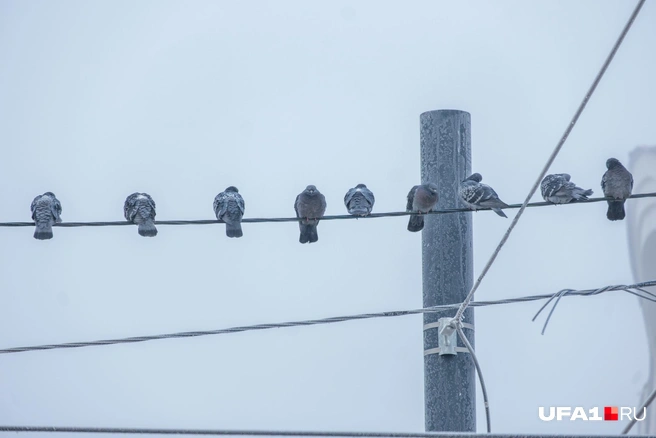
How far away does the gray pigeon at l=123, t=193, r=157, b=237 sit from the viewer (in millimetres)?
13312

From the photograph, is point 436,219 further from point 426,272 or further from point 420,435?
point 420,435

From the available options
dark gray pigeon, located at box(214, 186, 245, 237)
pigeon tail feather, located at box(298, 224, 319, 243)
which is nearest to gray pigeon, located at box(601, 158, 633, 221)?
pigeon tail feather, located at box(298, 224, 319, 243)

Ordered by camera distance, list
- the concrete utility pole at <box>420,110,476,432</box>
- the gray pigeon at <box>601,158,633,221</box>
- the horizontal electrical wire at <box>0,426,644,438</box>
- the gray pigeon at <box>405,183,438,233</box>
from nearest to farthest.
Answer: the horizontal electrical wire at <box>0,426,644,438</box> → the concrete utility pole at <box>420,110,476,432</box> → the gray pigeon at <box>405,183,438,233</box> → the gray pigeon at <box>601,158,633,221</box>

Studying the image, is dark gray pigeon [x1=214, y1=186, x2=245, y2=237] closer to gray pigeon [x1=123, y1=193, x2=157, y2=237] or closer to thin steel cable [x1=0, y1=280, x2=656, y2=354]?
gray pigeon [x1=123, y1=193, x2=157, y2=237]

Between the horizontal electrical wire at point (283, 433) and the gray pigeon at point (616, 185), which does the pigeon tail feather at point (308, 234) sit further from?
the horizontal electrical wire at point (283, 433)

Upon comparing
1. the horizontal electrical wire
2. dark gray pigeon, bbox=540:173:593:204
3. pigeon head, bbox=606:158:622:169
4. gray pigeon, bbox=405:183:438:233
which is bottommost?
the horizontal electrical wire

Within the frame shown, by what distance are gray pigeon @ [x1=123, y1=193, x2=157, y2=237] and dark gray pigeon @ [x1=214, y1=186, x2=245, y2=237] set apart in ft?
2.27

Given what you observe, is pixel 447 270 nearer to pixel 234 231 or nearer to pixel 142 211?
pixel 234 231

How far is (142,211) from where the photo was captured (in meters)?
13.4

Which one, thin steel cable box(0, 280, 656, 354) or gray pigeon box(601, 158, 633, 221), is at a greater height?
gray pigeon box(601, 158, 633, 221)

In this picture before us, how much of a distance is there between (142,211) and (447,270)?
202 inches

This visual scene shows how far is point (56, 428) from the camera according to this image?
741 cm

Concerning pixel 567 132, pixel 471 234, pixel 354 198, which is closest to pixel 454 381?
pixel 471 234

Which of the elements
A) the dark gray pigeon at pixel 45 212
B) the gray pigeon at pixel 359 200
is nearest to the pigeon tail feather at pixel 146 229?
the dark gray pigeon at pixel 45 212
